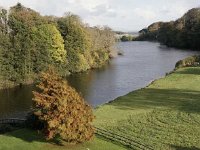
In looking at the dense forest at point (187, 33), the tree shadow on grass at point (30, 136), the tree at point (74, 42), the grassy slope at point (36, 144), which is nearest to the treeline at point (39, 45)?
the tree at point (74, 42)

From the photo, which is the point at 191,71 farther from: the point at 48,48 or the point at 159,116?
the point at 159,116

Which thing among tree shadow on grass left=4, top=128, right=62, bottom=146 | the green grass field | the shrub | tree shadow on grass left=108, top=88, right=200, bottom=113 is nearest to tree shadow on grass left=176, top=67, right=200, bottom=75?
the shrub

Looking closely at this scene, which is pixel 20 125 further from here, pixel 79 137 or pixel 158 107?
pixel 158 107

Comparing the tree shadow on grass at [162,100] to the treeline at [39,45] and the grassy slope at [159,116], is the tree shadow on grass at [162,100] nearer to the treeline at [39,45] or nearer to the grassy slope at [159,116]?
the grassy slope at [159,116]

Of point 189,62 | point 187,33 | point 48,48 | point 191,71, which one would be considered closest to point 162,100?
point 191,71

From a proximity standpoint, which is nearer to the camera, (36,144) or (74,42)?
(36,144)

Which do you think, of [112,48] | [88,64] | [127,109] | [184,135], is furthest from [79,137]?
[112,48]

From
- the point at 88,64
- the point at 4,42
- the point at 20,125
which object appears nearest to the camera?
the point at 20,125
